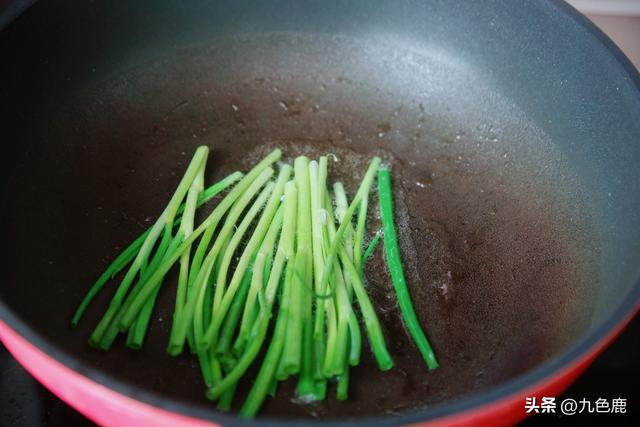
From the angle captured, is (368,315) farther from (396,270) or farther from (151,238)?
(151,238)

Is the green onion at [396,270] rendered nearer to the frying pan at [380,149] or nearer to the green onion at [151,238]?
the frying pan at [380,149]

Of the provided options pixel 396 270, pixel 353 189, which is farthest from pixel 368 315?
pixel 353 189

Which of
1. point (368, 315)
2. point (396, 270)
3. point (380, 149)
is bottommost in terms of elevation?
point (368, 315)

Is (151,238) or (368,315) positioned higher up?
(151,238)

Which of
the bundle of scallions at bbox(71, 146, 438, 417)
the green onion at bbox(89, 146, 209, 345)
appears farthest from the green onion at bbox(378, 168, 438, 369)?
the green onion at bbox(89, 146, 209, 345)

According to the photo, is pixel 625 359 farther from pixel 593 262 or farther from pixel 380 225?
pixel 380 225

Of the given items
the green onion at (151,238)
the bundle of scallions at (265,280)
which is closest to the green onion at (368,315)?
the bundle of scallions at (265,280)

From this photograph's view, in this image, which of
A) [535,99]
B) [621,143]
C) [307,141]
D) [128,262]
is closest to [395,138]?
[307,141]

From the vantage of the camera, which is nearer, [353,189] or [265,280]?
[265,280]
